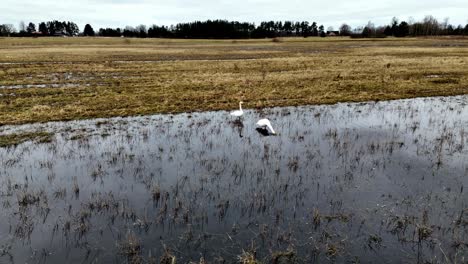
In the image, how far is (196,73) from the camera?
37.3 meters

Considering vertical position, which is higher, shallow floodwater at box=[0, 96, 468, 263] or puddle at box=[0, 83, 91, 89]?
puddle at box=[0, 83, 91, 89]

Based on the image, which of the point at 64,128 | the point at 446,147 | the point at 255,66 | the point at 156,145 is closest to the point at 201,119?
the point at 156,145

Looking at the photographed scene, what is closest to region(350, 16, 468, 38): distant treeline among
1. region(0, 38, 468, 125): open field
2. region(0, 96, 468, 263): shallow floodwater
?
region(0, 38, 468, 125): open field

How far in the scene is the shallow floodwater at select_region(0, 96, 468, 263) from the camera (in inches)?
305

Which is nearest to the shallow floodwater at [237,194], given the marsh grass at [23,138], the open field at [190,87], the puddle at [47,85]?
the marsh grass at [23,138]

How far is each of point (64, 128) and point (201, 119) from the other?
21.3 ft

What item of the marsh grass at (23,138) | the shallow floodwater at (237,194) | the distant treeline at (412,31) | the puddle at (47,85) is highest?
the distant treeline at (412,31)

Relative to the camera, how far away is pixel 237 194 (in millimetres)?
10250

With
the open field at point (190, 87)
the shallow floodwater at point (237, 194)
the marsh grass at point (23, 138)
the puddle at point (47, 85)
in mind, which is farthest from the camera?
the puddle at point (47, 85)

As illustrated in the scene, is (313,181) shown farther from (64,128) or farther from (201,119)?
(64,128)

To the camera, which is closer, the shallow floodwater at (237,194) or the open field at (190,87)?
the shallow floodwater at (237,194)

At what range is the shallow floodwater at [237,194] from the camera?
25.4ft

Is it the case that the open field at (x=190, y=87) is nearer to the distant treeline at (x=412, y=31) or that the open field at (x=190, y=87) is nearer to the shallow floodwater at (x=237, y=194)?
the shallow floodwater at (x=237, y=194)

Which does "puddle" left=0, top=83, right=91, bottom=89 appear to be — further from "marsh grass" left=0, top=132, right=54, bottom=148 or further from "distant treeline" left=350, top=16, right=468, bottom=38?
"distant treeline" left=350, top=16, right=468, bottom=38
